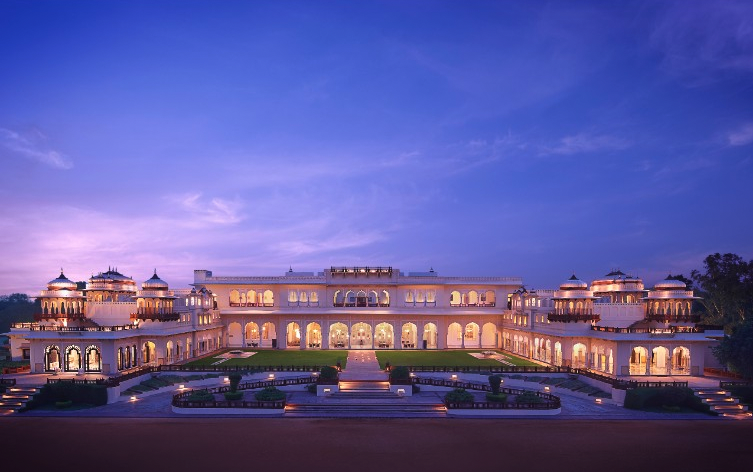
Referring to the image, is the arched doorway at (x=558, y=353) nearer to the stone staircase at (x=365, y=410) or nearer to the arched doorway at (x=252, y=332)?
the stone staircase at (x=365, y=410)

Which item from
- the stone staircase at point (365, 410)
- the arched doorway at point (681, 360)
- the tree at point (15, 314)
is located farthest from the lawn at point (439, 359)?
the tree at point (15, 314)

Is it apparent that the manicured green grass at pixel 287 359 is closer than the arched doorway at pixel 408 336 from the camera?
Yes

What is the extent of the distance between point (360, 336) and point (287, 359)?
1254cm

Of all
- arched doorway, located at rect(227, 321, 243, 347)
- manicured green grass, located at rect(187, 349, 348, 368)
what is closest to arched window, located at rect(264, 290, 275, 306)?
arched doorway, located at rect(227, 321, 243, 347)

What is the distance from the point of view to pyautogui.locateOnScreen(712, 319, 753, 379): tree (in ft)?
116

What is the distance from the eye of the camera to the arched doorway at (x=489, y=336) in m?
61.6

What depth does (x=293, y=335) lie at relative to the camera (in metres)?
61.6

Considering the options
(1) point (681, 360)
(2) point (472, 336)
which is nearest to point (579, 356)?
(1) point (681, 360)

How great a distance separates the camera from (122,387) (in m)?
34.8

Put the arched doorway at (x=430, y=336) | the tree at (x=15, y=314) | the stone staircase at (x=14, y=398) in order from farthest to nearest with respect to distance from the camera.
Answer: the tree at (x=15, y=314) < the arched doorway at (x=430, y=336) < the stone staircase at (x=14, y=398)

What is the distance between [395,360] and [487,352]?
1218cm

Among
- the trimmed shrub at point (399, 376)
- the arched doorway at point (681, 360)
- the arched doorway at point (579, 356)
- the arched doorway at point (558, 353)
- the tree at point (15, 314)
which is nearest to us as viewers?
the trimmed shrub at point (399, 376)

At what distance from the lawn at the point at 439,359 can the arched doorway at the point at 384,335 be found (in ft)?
14.1

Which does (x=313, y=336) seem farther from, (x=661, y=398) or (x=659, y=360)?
(x=661, y=398)
